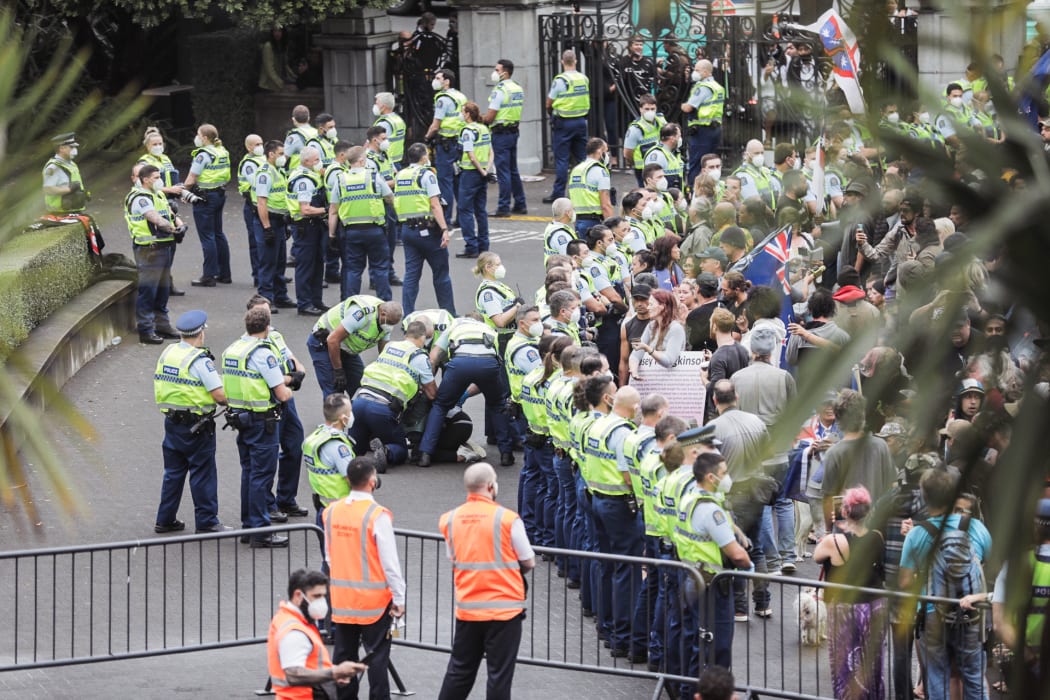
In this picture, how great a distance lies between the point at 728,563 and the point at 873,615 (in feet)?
26.9

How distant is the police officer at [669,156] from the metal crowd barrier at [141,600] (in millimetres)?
8436

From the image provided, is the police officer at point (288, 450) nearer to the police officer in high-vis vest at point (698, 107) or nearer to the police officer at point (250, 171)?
the police officer at point (250, 171)

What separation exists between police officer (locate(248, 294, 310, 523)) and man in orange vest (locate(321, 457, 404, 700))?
3.28 metres

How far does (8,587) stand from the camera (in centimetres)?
1145

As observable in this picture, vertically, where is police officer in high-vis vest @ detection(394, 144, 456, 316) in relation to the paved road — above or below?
above

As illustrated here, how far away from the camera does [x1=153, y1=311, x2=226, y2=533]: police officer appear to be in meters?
12.3

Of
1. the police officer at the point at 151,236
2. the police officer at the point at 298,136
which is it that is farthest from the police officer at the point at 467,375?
the police officer at the point at 298,136

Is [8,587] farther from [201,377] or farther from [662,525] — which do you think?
[662,525]

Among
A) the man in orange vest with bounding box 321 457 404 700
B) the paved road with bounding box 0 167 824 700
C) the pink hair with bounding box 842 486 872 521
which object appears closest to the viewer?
the pink hair with bounding box 842 486 872 521

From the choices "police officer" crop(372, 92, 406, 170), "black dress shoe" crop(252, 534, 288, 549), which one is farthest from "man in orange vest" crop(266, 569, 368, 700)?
"police officer" crop(372, 92, 406, 170)

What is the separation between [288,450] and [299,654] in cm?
432

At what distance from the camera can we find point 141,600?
11344 millimetres

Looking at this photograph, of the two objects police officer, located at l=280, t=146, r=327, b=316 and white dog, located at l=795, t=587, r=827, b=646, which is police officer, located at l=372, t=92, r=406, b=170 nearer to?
police officer, located at l=280, t=146, r=327, b=316

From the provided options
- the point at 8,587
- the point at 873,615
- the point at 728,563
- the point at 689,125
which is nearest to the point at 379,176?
the point at 689,125
